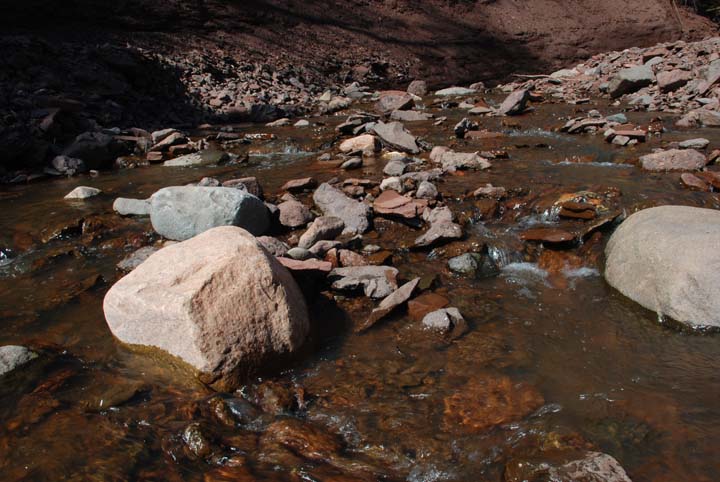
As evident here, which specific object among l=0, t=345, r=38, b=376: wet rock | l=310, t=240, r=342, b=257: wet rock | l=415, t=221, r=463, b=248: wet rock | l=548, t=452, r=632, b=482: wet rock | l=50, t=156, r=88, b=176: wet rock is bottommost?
l=50, t=156, r=88, b=176: wet rock

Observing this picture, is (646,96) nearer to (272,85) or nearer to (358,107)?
(358,107)

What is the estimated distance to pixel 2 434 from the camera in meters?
2.54

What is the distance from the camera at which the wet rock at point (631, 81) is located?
1279 centimetres

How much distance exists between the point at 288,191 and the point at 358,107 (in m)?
8.00

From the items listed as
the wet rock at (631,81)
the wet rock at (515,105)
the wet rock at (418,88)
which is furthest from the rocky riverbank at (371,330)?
the wet rock at (418,88)

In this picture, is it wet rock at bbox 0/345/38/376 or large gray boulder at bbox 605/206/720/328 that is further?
large gray boulder at bbox 605/206/720/328

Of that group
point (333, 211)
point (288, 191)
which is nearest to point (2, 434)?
point (333, 211)

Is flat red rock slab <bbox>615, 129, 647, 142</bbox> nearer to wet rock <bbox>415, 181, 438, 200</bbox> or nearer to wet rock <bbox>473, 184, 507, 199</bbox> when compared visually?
wet rock <bbox>473, 184, 507, 199</bbox>

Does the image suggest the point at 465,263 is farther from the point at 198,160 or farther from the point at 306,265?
the point at 198,160

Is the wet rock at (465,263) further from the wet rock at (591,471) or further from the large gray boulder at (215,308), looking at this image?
the wet rock at (591,471)

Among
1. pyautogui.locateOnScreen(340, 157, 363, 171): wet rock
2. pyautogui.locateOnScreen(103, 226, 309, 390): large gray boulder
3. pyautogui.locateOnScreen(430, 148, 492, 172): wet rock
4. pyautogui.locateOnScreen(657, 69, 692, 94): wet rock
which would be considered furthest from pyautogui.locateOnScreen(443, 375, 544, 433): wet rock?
pyautogui.locateOnScreen(657, 69, 692, 94): wet rock

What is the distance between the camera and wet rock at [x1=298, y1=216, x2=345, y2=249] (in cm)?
475

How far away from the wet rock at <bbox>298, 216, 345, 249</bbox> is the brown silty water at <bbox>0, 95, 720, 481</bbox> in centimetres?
33

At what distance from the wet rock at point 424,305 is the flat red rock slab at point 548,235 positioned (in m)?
1.40
